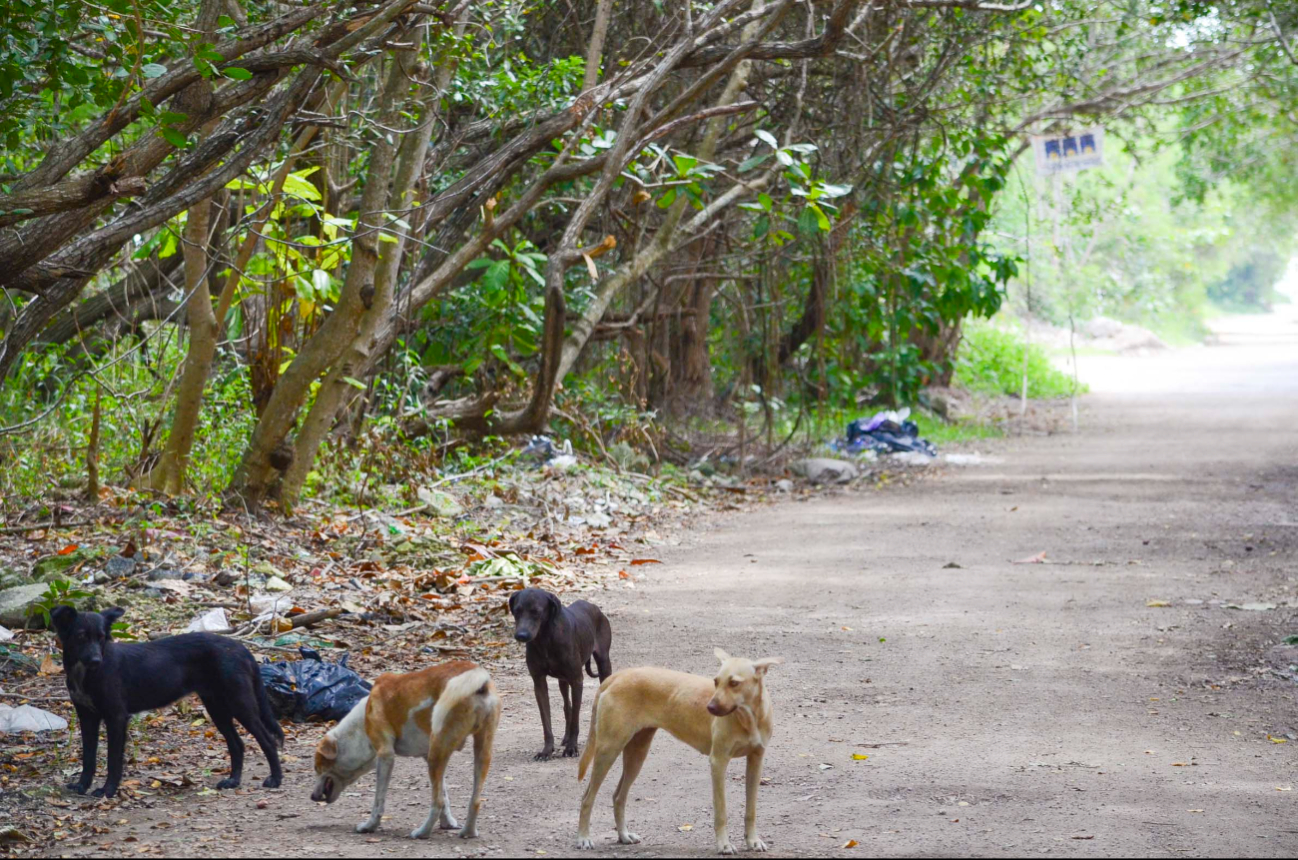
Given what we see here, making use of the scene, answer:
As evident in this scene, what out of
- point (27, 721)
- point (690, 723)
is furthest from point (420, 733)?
point (27, 721)

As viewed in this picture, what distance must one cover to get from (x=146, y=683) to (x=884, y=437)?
12881 mm

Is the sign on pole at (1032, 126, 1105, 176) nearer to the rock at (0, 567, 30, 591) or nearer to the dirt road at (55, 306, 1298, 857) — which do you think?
the dirt road at (55, 306, 1298, 857)

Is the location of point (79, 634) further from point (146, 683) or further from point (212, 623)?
point (212, 623)

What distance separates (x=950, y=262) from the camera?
1534 centimetres

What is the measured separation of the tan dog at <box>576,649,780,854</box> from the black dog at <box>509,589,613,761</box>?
2.05 ft

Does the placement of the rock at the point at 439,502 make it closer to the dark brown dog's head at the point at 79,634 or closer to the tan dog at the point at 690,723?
the dark brown dog's head at the point at 79,634

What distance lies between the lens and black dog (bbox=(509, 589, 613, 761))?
4594 mm

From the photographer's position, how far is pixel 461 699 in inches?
152

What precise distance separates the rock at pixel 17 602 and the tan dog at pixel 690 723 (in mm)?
3803

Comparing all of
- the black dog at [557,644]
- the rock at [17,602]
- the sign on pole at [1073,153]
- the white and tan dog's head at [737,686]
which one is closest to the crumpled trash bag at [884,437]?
the sign on pole at [1073,153]

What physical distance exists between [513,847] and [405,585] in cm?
436

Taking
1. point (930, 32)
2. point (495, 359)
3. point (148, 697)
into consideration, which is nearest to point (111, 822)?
point (148, 697)

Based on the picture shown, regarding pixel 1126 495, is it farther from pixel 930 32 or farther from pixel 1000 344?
pixel 1000 344

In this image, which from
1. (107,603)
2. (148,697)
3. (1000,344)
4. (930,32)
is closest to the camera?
(148,697)
